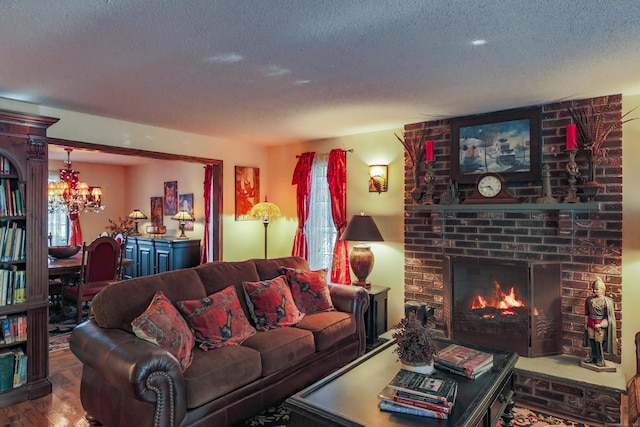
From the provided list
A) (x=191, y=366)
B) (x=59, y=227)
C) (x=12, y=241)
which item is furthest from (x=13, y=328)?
(x=59, y=227)

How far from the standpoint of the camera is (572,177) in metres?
3.15

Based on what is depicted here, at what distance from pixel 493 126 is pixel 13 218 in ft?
13.4

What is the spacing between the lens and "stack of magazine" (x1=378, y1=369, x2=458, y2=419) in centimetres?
181

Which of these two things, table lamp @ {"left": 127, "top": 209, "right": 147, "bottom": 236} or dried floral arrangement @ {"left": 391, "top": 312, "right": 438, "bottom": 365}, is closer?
dried floral arrangement @ {"left": 391, "top": 312, "right": 438, "bottom": 365}

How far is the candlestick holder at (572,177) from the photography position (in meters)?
3.12

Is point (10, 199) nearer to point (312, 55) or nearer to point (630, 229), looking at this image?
point (312, 55)

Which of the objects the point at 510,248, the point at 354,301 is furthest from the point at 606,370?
the point at 354,301

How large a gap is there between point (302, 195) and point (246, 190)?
785mm

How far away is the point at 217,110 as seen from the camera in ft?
11.5

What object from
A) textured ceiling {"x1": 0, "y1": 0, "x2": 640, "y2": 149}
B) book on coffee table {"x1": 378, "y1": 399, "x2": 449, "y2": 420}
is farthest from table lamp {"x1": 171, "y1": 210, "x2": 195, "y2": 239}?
book on coffee table {"x1": 378, "y1": 399, "x2": 449, "y2": 420}

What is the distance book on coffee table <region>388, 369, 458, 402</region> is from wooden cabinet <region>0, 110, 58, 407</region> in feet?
9.23

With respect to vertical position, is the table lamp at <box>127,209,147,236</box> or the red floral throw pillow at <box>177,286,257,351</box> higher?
the table lamp at <box>127,209,147,236</box>

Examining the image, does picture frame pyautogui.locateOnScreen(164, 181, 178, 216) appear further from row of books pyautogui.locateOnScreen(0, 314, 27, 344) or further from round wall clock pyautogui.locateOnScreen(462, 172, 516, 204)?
round wall clock pyautogui.locateOnScreen(462, 172, 516, 204)

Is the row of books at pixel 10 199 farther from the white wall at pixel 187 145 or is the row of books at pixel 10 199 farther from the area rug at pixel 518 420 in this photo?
the area rug at pixel 518 420
